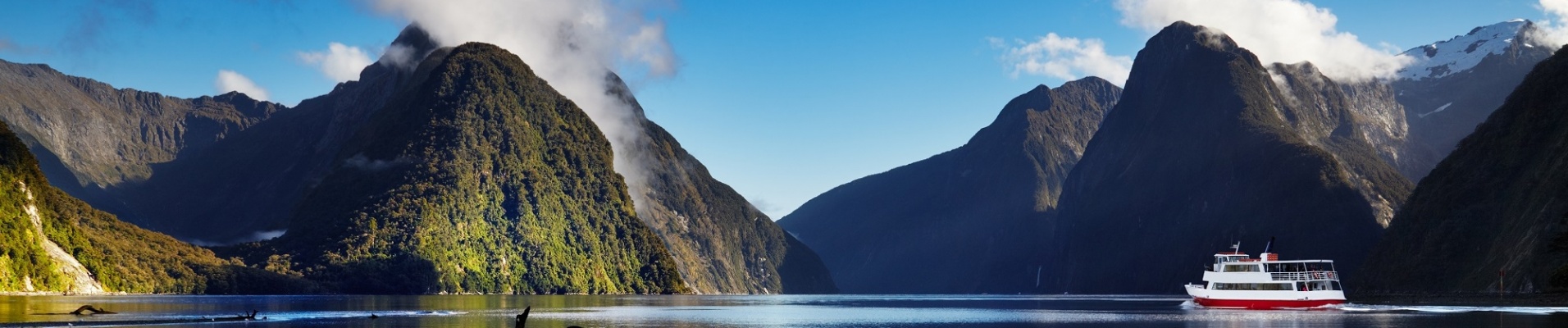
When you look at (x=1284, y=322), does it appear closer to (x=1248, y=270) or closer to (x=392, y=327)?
(x=1248, y=270)

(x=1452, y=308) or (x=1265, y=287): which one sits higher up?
(x=1265, y=287)

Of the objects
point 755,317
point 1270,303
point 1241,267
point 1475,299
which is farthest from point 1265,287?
point 755,317

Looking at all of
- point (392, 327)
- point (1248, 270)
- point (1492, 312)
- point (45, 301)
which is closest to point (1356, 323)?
point (1492, 312)

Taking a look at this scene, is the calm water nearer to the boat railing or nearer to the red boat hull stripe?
the red boat hull stripe

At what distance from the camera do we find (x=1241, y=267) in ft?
553

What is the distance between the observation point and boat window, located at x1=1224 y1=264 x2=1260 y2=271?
167 metres

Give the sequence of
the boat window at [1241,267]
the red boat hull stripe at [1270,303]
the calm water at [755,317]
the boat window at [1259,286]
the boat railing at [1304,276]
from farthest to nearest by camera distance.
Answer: the boat window at [1241,267], the boat window at [1259,286], the red boat hull stripe at [1270,303], the boat railing at [1304,276], the calm water at [755,317]

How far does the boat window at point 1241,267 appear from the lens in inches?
6580

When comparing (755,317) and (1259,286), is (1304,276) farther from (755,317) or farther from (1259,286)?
(755,317)

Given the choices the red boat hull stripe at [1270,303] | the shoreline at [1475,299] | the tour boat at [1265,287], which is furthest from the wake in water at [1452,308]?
the shoreline at [1475,299]

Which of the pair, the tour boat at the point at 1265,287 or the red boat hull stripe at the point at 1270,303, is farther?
the red boat hull stripe at the point at 1270,303

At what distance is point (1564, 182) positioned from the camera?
16962 cm

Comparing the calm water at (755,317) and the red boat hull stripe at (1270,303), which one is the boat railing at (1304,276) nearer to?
the red boat hull stripe at (1270,303)

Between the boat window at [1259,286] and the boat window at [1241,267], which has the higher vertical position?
the boat window at [1241,267]
